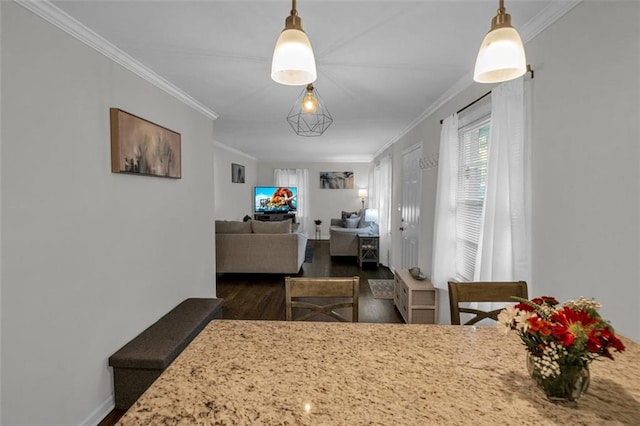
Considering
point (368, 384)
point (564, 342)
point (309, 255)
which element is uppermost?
point (564, 342)

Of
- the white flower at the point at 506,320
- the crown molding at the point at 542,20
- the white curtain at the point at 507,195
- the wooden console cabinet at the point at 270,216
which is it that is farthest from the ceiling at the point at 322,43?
the wooden console cabinet at the point at 270,216

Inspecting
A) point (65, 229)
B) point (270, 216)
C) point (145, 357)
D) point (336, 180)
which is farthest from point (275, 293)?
point (336, 180)

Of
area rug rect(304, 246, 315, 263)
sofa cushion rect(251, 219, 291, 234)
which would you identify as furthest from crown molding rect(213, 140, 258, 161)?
area rug rect(304, 246, 315, 263)

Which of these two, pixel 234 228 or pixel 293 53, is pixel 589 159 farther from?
pixel 234 228

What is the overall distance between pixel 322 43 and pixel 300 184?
283 inches

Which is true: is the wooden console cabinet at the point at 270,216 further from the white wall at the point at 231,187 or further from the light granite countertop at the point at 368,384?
the light granite countertop at the point at 368,384

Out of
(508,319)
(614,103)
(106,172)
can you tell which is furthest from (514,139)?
(106,172)

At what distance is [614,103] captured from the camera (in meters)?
1.29

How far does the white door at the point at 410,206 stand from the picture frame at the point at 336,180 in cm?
438

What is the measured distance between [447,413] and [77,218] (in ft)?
6.65

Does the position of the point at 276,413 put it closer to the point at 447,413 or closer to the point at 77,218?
the point at 447,413

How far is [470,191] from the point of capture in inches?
105

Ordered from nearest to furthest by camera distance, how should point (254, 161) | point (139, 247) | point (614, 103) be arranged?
point (614, 103), point (139, 247), point (254, 161)

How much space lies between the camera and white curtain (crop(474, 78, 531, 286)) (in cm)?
181
